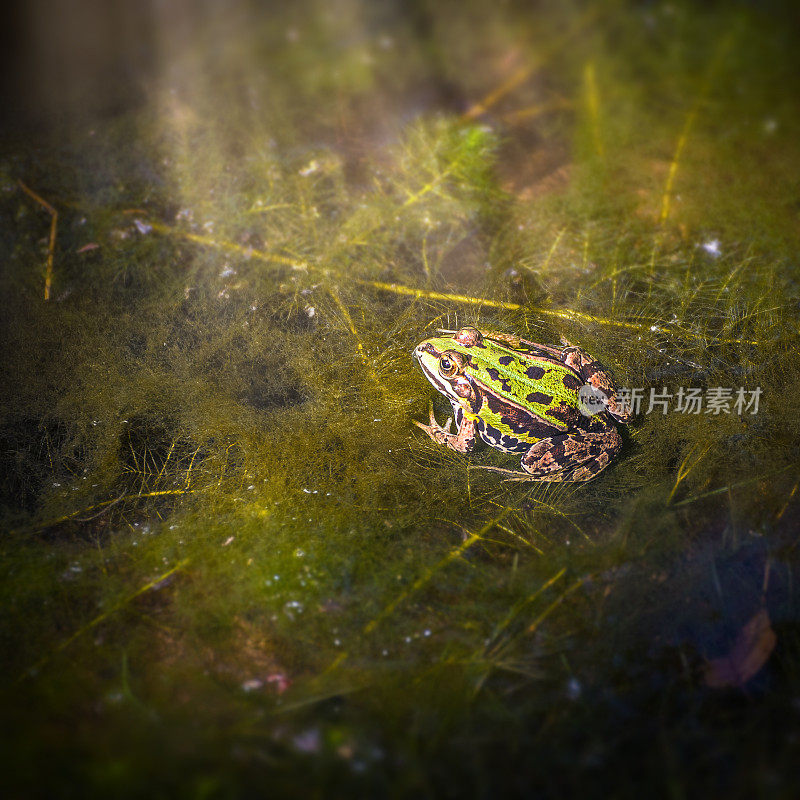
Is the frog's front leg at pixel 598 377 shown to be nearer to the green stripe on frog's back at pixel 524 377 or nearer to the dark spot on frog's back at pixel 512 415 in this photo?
the green stripe on frog's back at pixel 524 377

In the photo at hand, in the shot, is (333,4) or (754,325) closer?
(754,325)

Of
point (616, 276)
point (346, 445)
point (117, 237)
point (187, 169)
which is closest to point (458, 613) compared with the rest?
point (346, 445)

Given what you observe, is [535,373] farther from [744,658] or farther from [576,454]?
[744,658]

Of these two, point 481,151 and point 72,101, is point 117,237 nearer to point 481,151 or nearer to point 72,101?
point 72,101

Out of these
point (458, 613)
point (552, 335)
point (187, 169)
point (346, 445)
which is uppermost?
point (187, 169)

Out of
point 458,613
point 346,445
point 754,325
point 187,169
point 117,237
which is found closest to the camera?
point 458,613

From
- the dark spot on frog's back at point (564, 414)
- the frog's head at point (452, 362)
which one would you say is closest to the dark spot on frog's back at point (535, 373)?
the dark spot on frog's back at point (564, 414)
